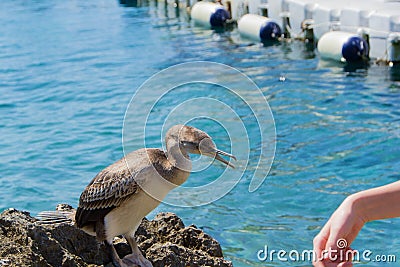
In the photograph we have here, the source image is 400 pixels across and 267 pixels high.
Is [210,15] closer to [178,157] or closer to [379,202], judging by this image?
[178,157]

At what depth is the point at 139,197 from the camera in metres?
4.45

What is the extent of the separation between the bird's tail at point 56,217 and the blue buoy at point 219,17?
1601cm

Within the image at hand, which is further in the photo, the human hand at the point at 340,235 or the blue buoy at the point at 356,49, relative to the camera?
the blue buoy at the point at 356,49

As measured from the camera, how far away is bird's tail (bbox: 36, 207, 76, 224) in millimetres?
4453

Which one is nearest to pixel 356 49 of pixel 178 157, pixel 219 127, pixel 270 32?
pixel 270 32

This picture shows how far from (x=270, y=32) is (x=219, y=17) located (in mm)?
2921

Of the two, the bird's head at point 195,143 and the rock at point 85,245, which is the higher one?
the bird's head at point 195,143

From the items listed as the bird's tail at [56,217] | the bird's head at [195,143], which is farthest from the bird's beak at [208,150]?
the bird's tail at [56,217]

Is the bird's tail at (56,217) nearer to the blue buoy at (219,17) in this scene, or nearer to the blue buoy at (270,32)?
the blue buoy at (270,32)

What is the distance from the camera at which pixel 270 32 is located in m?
17.7

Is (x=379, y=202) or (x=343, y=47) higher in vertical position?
(x=379, y=202)

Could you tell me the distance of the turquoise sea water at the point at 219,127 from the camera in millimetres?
8477

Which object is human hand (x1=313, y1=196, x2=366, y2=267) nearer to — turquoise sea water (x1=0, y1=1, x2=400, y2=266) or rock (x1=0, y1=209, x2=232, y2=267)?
rock (x1=0, y1=209, x2=232, y2=267)

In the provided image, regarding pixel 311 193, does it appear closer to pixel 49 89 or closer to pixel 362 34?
pixel 362 34
